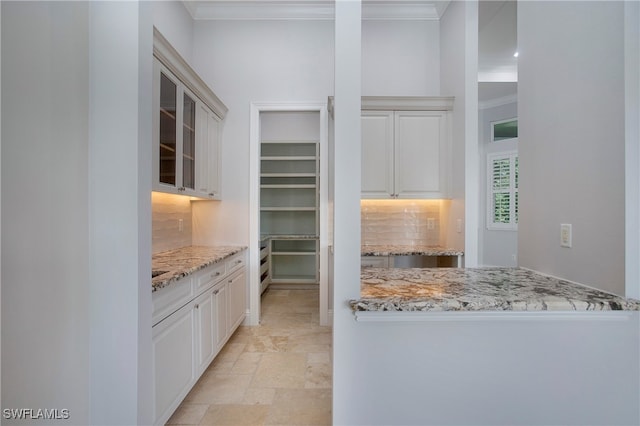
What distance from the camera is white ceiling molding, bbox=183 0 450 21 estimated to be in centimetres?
324

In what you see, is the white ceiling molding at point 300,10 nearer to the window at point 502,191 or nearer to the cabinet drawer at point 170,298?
the cabinet drawer at point 170,298

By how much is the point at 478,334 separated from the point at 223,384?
73.7 inches

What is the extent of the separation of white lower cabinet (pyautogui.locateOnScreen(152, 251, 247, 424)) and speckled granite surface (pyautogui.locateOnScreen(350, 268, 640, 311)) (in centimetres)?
114

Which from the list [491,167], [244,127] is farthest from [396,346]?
[491,167]

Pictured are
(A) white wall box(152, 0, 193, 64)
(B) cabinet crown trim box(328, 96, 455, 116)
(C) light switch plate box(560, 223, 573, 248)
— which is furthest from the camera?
(B) cabinet crown trim box(328, 96, 455, 116)

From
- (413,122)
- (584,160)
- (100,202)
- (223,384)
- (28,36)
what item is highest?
(413,122)

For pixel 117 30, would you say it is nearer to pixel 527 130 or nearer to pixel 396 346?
pixel 396 346

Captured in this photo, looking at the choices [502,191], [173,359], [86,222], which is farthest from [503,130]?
[86,222]

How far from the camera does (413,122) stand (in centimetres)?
313

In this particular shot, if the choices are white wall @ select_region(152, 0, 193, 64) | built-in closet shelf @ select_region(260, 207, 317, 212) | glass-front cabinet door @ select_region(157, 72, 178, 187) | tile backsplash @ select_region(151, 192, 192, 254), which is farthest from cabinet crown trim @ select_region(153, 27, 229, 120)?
built-in closet shelf @ select_region(260, 207, 317, 212)

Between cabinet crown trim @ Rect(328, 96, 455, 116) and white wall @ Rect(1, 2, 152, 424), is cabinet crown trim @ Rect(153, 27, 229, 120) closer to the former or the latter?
white wall @ Rect(1, 2, 152, 424)

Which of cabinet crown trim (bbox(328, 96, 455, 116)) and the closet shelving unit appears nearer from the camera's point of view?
cabinet crown trim (bbox(328, 96, 455, 116))

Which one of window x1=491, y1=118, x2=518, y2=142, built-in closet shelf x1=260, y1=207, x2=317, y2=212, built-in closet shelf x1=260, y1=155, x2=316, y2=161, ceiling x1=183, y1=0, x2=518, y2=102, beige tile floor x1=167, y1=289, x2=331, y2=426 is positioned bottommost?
beige tile floor x1=167, y1=289, x2=331, y2=426

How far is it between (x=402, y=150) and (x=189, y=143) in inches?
81.3
